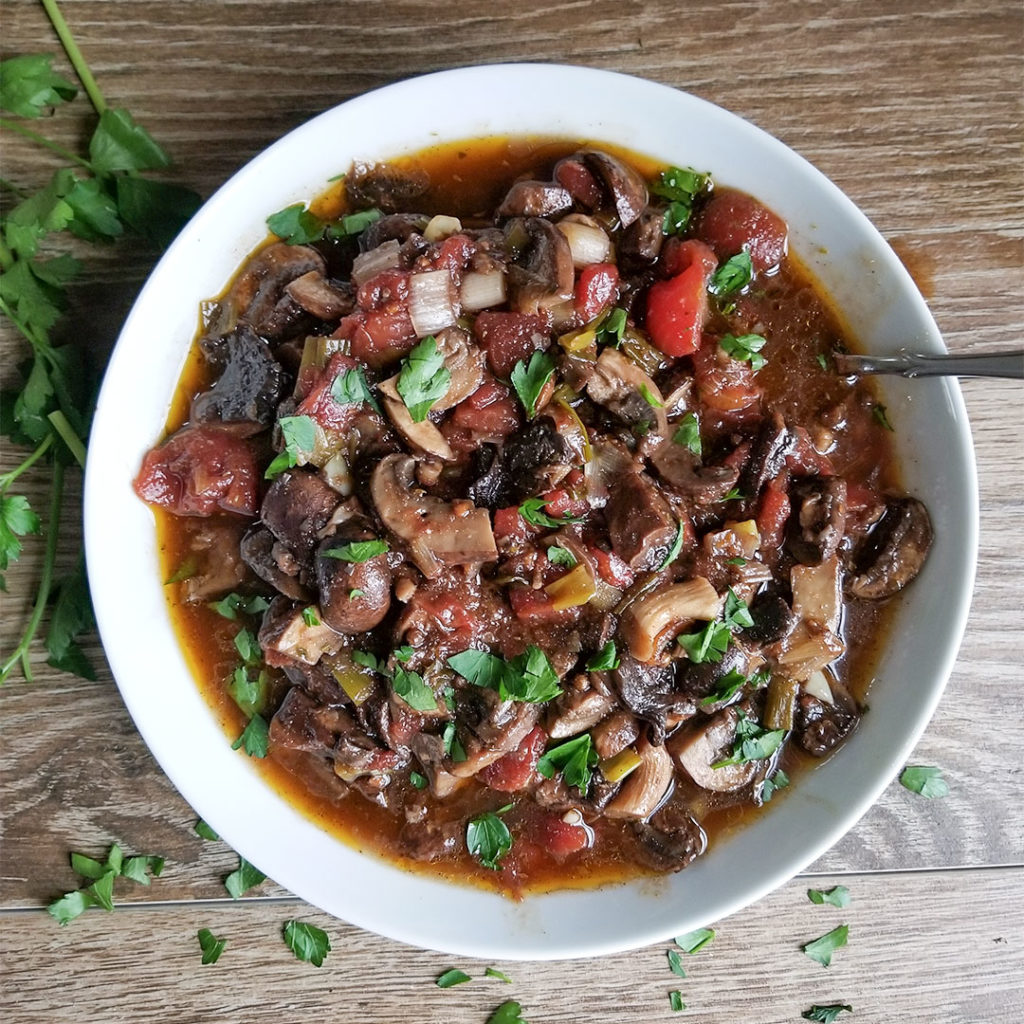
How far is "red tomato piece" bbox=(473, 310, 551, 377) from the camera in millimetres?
3512

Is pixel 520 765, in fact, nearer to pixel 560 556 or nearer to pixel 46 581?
pixel 560 556

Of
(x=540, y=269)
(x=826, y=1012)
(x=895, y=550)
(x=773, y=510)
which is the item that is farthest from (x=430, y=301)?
(x=826, y=1012)

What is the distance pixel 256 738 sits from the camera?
3.93m

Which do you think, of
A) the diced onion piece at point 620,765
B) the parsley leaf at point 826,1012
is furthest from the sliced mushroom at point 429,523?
the parsley leaf at point 826,1012

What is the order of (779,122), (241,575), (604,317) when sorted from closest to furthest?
(604,317) → (241,575) → (779,122)

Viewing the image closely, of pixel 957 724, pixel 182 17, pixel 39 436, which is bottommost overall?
pixel 957 724

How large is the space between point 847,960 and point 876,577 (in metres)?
2.10

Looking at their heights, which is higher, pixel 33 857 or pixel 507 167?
pixel 507 167

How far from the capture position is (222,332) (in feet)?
12.6

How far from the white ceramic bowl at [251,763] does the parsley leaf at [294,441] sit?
0.74 metres

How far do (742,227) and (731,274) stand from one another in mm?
199

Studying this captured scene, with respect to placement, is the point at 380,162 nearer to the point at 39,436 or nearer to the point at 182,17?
the point at 182,17

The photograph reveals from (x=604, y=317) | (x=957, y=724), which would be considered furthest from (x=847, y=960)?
(x=604, y=317)

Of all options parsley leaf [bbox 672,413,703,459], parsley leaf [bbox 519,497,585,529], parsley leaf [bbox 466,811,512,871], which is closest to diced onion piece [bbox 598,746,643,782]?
→ parsley leaf [bbox 466,811,512,871]
